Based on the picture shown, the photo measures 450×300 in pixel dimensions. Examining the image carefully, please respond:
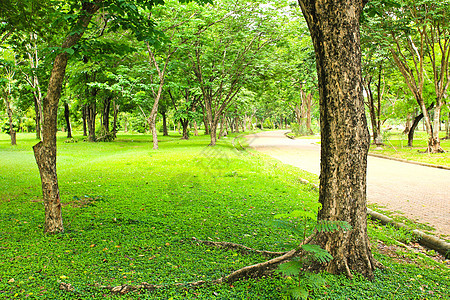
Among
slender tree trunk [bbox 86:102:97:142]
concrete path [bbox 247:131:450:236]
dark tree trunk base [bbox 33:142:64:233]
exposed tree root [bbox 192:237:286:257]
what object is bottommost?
concrete path [bbox 247:131:450:236]

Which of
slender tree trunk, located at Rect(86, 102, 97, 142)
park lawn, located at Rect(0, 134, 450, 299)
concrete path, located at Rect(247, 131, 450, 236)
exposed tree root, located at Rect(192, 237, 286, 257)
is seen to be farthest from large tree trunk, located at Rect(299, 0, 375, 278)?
slender tree trunk, located at Rect(86, 102, 97, 142)

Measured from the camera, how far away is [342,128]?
311cm

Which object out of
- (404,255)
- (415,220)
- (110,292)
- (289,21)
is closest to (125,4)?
(110,292)

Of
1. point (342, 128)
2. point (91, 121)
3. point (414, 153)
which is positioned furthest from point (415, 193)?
point (91, 121)

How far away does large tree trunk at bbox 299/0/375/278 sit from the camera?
3.07 metres

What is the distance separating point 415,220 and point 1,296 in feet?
20.3

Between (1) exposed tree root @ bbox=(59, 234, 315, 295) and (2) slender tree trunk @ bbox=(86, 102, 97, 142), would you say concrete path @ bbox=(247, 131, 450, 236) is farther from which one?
(2) slender tree trunk @ bbox=(86, 102, 97, 142)

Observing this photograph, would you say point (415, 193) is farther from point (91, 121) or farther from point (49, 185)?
point (91, 121)

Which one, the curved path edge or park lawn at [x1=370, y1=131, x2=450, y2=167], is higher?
park lawn at [x1=370, y1=131, x2=450, y2=167]

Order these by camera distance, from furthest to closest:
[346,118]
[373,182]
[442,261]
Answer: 1. [373,182]
2. [442,261]
3. [346,118]

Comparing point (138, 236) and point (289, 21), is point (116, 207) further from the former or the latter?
point (289, 21)

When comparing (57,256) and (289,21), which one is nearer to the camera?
(57,256)

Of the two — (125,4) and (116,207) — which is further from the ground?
(125,4)

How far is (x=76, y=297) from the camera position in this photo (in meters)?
2.78
